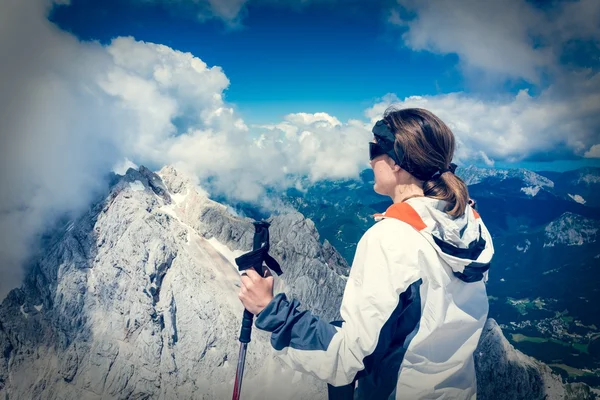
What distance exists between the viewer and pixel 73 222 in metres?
93.2

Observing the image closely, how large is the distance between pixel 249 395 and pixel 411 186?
91.1 metres

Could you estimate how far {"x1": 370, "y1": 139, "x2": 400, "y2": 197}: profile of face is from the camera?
9.69 feet

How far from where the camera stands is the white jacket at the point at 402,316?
7.34 feet

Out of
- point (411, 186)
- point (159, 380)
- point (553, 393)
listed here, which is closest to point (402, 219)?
point (411, 186)

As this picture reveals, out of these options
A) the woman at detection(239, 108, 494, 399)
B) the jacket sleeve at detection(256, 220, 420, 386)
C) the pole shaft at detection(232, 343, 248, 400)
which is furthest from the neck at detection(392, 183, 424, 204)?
the pole shaft at detection(232, 343, 248, 400)

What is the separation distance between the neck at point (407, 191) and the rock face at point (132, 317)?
76145mm

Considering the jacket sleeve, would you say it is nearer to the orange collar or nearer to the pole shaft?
the orange collar

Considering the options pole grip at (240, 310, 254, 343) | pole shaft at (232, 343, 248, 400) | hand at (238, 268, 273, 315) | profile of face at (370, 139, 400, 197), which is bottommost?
pole shaft at (232, 343, 248, 400)

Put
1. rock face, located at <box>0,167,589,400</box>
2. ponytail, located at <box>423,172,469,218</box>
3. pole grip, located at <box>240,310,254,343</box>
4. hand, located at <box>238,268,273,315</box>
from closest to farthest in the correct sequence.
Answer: hand, located at <box>238,268,273,315</box> → ponytail, located at <box>423,172,469,218</box> → pole grip, located at <box>240,310,254,343</box> → rock face, located at <box>0,167,589,400</box>

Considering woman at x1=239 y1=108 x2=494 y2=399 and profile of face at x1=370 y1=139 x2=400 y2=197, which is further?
profile of face at x1=370 y1=139 x2=400 y2=197

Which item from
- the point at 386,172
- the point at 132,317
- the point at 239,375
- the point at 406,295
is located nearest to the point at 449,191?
the point at 386,172

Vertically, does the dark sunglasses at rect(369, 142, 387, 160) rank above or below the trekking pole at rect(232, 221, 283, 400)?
above

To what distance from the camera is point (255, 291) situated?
103 inches

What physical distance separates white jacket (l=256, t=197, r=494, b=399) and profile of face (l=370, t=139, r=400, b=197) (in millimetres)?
391
